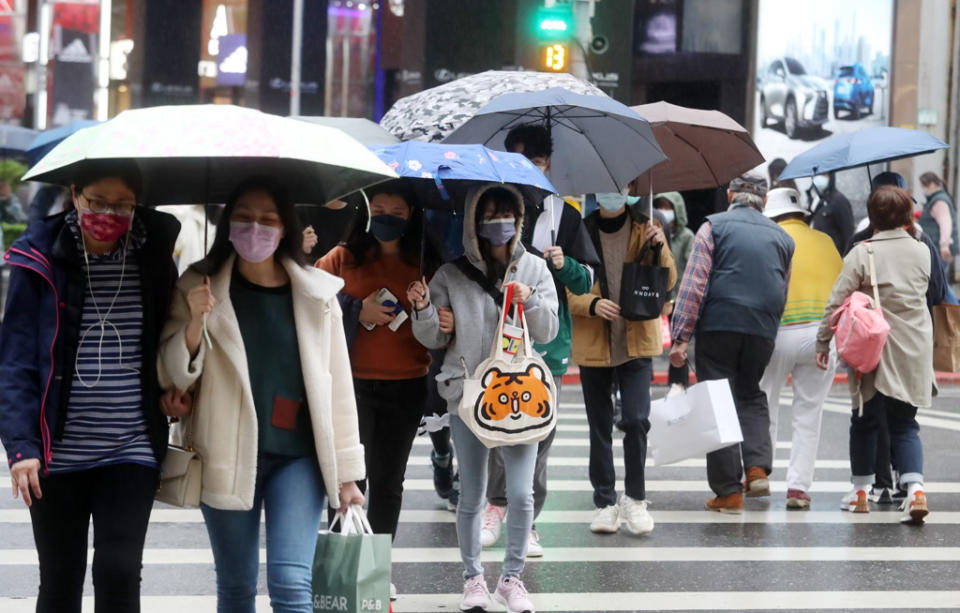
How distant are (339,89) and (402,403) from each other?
56.1 feet

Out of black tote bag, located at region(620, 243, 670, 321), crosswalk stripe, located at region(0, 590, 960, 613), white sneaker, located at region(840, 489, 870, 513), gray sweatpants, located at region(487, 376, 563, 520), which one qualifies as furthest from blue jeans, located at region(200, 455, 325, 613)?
white sneaker, located at region(840, 489, 870, 513)

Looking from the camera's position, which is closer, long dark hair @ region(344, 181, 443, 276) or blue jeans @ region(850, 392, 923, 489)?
long dark hair @ region(344, 181, 443, 276)

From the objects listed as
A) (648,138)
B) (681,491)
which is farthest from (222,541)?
(681,491)

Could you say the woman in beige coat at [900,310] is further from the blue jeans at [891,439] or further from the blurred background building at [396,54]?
the blurred background building at [396,54]

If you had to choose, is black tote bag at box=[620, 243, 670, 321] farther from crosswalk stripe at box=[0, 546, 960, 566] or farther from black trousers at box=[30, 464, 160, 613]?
black trousers at box=[30, 464, 160, 613]

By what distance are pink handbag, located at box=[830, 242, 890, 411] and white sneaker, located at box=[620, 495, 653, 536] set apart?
1513mm

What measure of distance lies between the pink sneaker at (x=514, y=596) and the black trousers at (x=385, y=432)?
51 cm

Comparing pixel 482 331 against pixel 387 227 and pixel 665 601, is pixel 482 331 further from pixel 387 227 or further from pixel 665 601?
pixel 665 601

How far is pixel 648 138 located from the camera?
7617 mm

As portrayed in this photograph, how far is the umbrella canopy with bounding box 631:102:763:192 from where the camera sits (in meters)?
8.91

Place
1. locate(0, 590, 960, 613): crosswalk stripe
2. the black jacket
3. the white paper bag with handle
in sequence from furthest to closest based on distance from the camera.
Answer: the white paper bag with handle
locate(0, 590, 960, 613): crosswalk stripe
the black jacket

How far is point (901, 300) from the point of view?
8.73m

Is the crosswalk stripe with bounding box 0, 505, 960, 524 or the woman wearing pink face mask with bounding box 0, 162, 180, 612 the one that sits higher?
the woman wearing pink face mask with bounding box 0, 162, 180, 612

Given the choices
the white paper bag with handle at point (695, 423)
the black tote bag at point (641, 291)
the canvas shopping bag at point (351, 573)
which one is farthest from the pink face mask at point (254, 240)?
the white paper bag with handle at point (695, 423)
